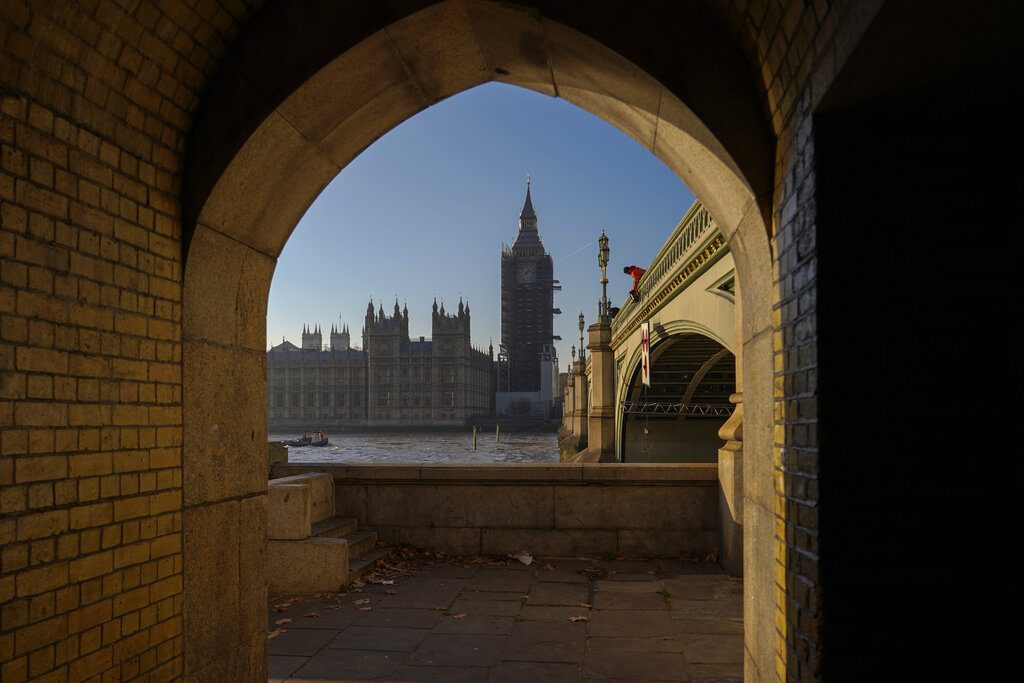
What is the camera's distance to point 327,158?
533 cm

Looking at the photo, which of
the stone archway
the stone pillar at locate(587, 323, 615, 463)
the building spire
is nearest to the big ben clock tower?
the building spire

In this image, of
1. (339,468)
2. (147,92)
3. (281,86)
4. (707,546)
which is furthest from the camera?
(339,468)

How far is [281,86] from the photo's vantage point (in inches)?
176

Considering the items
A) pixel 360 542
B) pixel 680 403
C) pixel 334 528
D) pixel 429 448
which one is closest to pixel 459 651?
pixel 360 542

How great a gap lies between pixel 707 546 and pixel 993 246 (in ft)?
21.4

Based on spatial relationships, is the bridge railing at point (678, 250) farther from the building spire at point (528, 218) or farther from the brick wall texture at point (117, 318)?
the building spire at point (528, 218)

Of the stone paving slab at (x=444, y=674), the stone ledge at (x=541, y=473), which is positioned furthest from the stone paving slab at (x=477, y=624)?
the stone ledge at (x=541, y=473)

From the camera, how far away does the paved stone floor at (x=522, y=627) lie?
18.1 feet

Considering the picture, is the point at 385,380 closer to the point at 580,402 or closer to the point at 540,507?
the point at 580,402

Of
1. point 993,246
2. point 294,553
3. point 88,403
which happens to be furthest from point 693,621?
point 88,403

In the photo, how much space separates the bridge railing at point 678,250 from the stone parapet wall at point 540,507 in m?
4.26

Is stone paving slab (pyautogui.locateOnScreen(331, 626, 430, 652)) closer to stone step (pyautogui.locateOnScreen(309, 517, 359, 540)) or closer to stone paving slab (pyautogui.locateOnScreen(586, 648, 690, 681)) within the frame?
stone paving slab (pyautogui.locateOnScreen(586, 648, 690, 681))

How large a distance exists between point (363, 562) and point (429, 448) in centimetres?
8476

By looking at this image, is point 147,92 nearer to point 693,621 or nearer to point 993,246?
point 993,246
